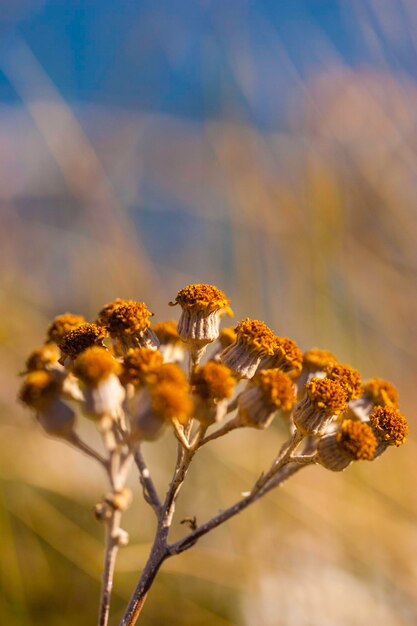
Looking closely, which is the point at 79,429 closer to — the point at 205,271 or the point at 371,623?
the point at 371,623

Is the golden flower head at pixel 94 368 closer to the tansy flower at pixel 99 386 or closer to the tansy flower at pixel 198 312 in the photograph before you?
the tansy flower at pixel 99 386

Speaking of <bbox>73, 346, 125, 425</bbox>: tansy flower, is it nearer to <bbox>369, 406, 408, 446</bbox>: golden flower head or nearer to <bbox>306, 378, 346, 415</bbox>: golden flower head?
<bbox>306, 378, 346, 415</bbox>: golden flower head

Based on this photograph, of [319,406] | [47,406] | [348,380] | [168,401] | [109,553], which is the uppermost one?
[348,380]

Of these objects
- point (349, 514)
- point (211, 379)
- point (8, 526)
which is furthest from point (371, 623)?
point (211, 379)

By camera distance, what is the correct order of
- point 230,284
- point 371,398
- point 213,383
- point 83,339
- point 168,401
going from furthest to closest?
point 230,284, point 371,398, point 83,339, point 213,383, point 168,401

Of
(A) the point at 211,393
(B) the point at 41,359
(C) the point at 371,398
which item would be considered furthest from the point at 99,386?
(C) the point at 371,398

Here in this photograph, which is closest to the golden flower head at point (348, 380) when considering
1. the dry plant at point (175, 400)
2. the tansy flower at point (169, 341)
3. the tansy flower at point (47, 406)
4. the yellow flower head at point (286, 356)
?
the dry plant at point (175, 400)

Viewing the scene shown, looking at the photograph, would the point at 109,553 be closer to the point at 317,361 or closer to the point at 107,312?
the point at 107,312
